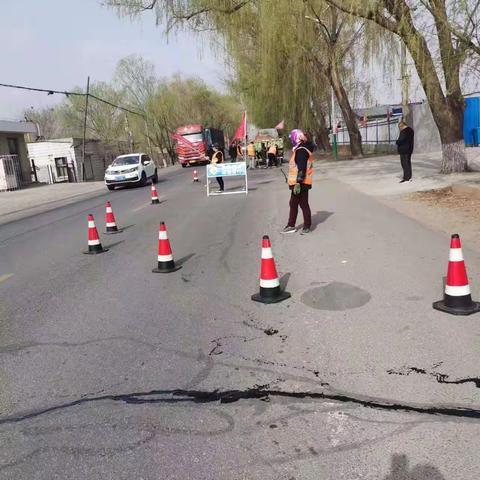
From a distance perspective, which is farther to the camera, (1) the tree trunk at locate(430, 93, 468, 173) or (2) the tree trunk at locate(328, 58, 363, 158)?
(2) the tree trunk at locate(328, 58, 363, 158)

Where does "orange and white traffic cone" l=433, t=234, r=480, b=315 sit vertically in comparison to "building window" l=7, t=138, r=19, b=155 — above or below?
below

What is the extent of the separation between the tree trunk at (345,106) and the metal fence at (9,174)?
19850 millimetres

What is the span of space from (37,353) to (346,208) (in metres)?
8.46

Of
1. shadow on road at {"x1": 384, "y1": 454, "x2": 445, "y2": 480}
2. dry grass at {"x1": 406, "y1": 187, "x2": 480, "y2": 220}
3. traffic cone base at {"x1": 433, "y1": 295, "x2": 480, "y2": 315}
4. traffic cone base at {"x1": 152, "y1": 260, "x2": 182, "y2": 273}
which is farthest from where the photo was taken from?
dry grass at {"x1": 406, "y1": 187, "x2": 480, "y2": 220}

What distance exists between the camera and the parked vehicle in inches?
922

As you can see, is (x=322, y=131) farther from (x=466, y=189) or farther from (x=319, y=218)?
(x=319, y=218)

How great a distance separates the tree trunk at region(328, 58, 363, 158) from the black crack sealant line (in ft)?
71.5

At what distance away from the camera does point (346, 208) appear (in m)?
11.5

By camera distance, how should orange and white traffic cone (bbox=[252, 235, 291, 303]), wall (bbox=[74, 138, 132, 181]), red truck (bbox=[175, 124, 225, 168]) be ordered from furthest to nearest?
red truck (bbox=[175, 124, 225, 168]) < wall (bbox=[74, 138, 132, 181]) < orange and white traffic cone (bbox=[252, 235, 291, 303])

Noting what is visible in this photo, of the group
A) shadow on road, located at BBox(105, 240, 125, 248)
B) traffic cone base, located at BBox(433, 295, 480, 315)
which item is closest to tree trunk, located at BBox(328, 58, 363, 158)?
shadow on road, located at BBox(105, 240, 125, 248)

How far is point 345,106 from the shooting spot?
27594mm

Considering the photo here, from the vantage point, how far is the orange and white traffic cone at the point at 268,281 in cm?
527

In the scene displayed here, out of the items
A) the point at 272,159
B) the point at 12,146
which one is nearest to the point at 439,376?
the point at 272,159

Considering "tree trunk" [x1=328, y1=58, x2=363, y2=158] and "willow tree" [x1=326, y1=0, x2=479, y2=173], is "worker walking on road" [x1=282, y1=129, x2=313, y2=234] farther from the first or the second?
"tree trunk" [x1=328, y1=58, x2=363, y2=158]
